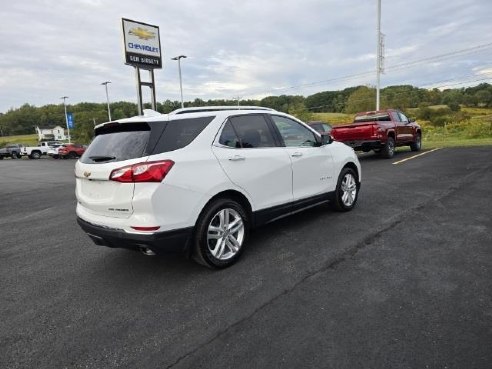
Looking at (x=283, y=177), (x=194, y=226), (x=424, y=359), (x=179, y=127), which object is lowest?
(x=424, y=359)

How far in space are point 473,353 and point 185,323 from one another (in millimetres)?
2073

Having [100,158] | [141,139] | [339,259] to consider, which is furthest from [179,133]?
[339,259]

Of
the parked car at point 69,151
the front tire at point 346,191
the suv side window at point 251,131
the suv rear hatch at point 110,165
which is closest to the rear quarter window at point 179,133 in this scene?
the suv rear hatch at point 110,165

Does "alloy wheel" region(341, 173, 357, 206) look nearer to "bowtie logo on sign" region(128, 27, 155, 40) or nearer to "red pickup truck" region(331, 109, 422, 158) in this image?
"red pickup truck" region(331, 109, 422, 158)

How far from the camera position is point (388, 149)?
45.4ft

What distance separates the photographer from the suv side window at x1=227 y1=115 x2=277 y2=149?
4.28 m

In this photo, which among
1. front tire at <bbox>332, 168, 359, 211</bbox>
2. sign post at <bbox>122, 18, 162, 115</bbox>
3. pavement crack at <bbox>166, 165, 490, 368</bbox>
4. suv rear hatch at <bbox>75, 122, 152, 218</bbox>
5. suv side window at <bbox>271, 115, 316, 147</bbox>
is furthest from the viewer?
sign post at <bbox>122, 18, 162, 115</bbox>

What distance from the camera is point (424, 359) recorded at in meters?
2.34

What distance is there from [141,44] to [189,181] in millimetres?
22133

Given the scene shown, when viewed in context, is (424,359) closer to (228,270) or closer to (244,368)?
(244,368)

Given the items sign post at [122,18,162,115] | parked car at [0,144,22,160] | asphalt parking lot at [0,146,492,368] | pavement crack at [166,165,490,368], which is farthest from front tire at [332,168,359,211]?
parked car at [0,144,22,160]

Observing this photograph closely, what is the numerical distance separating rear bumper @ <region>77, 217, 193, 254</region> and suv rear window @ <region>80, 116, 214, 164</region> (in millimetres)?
738

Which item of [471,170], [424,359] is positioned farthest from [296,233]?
[471,170]

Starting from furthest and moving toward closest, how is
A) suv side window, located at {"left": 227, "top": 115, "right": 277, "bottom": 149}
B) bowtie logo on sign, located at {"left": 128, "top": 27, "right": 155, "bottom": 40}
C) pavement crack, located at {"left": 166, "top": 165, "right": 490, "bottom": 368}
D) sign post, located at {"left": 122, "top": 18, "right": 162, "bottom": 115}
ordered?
bowtie logo on sign, located at {"left": 128, "top": 27, "right": 155, "bottom": 40}, sign post, located at {"left": 122, "top": 18, "right": 162, "bottom": 115}, suv side window, located at {"left": 227, "top": 115, "right": 277, "bottom": 149}, pavement crack, located at {"left": 166, "top": 165, "right": 490, "bottom": 368}
